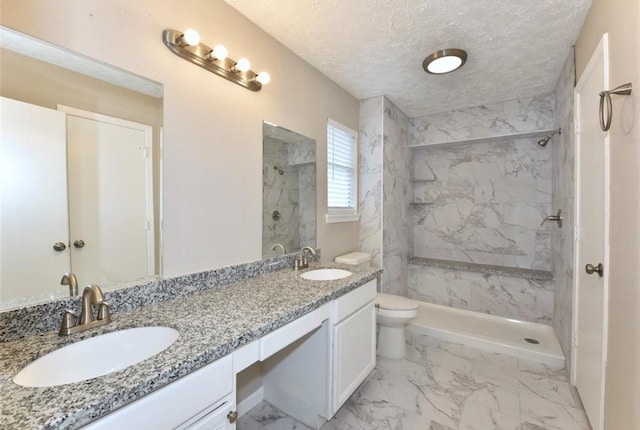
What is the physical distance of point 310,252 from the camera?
7.07ft

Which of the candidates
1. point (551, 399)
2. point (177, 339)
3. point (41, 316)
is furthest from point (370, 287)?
point (41, 316)

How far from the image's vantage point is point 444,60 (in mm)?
2020

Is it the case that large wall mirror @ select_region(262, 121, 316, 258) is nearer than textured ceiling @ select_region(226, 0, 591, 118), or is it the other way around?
textured ceiling @ select_region(226, 0, 591, 118)

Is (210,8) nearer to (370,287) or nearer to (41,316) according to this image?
(41,316)

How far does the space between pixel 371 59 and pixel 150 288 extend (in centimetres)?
209

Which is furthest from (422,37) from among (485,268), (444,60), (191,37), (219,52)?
(485,268)

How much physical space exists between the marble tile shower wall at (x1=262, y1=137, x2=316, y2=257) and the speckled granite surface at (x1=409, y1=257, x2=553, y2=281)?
193cm

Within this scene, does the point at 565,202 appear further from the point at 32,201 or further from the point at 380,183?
the point at 32,201

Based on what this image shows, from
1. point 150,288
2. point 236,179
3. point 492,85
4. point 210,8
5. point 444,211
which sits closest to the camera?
point 150,288

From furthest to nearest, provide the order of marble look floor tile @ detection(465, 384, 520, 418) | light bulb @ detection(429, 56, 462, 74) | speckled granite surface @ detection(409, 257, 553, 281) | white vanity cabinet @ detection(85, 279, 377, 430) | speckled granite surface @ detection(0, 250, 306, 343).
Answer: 1. speckled granite surface @ detection(409, 257, 553, 281)
2. light bulb @ detection(429, 56, 462, 74)
3. marble look floor tile @ detection(465, 384, 520, 418)
4. speckled granite surface @ detection(0, 250, 306, 343)
5. white vanity cabinet @ detection(85, 279, 377, 430)

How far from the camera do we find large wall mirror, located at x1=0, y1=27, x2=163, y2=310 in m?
0.92

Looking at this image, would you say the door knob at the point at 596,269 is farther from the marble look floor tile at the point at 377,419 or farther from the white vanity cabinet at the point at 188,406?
the white vanity cabinet at the point at 188,406

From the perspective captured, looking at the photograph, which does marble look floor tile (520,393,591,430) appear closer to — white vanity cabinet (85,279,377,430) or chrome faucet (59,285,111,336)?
white vanity cabinet (85,279,377,430)

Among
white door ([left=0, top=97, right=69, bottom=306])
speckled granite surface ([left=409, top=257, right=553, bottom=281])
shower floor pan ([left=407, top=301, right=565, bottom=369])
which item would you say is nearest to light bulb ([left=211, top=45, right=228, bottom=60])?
white door ([left=0, top=97, right=69, bottom=306])
